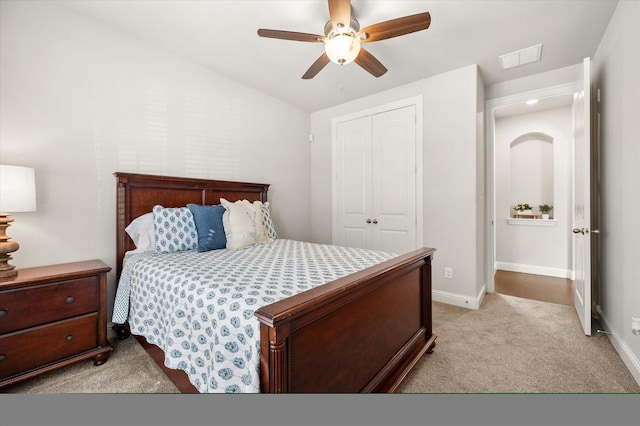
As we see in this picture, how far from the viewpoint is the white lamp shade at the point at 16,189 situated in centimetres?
166

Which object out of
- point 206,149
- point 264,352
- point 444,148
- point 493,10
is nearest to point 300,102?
point 206,149

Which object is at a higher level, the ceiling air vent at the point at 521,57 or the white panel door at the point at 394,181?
the ceiling air vent at the point at 521,57

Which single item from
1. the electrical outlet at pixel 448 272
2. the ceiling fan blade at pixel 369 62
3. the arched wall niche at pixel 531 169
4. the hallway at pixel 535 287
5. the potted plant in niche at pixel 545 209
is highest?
the ceiling fan blade at pixel 369 62

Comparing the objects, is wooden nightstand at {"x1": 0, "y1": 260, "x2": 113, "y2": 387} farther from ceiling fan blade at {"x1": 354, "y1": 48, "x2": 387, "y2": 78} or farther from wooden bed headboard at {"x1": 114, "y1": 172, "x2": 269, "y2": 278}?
ceiling fan blade at {"x1": 354, "y1": 48, "x2": 387, "y2": 78}

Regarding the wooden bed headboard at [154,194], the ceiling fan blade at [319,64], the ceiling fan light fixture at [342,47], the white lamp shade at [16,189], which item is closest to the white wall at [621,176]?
the ceiling fan light fixture at [342,47]

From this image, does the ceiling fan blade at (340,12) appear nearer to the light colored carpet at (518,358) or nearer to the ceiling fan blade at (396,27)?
the ceiling fan blade at (396,27)

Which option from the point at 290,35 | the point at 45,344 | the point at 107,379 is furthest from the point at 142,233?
the point at 290,35

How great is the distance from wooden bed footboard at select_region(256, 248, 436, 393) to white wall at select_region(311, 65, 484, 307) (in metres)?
1.19

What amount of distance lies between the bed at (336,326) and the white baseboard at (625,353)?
1.14 metres

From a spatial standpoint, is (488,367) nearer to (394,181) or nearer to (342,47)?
(394,181)

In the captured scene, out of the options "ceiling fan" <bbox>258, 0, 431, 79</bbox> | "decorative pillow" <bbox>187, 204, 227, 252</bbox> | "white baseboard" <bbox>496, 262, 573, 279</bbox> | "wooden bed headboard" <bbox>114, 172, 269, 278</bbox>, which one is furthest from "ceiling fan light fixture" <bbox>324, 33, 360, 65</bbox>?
"white baseboard" <bbox>496, 262, 573, 279</bbox>

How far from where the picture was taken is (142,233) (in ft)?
7.77

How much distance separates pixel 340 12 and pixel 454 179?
6.85 ft

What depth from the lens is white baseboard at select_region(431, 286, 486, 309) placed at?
2.97 meters
